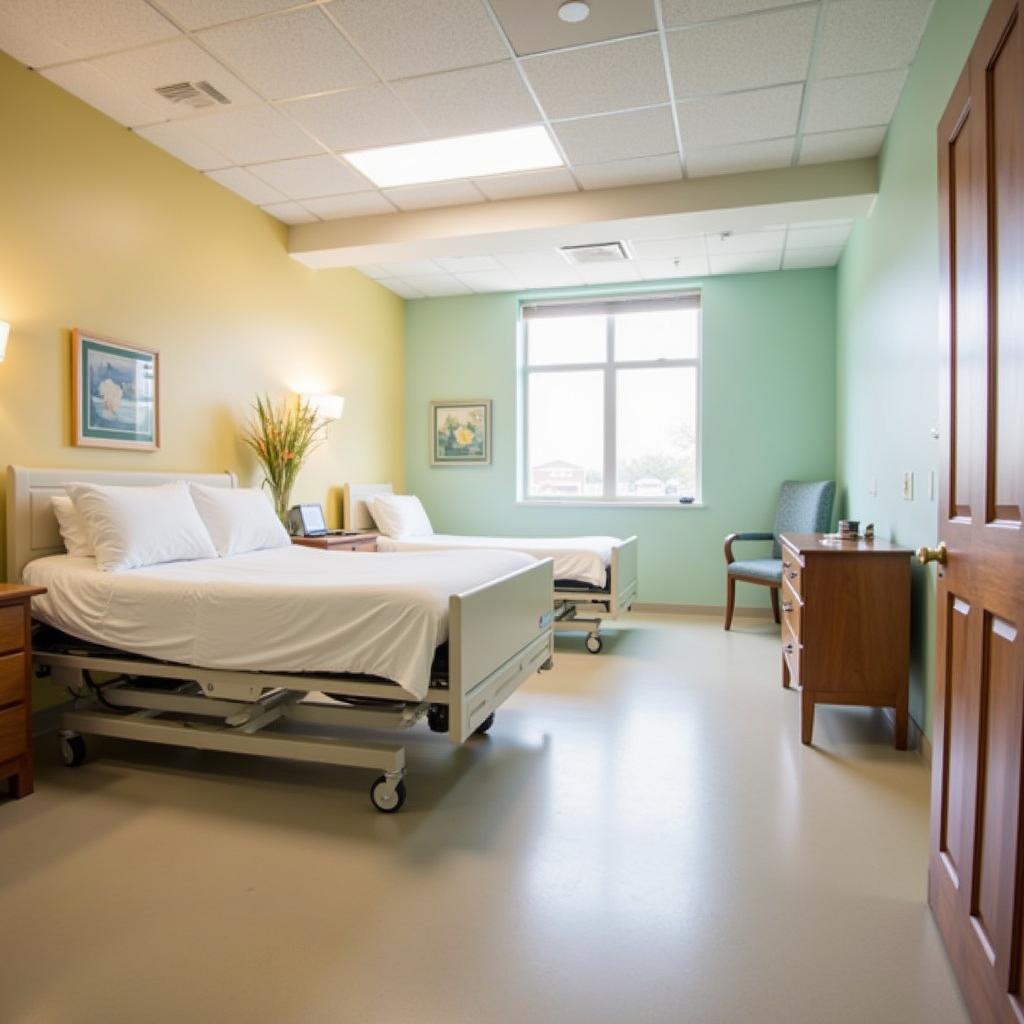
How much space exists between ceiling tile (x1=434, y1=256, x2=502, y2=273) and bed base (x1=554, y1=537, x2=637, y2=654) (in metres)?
2.67

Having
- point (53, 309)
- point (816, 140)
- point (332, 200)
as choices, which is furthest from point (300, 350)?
point (816, 140)

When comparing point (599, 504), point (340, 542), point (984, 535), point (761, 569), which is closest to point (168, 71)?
point (340, 542)

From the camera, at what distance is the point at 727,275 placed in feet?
20.5

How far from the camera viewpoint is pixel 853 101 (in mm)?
3502

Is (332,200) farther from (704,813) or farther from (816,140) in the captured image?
(704,813)

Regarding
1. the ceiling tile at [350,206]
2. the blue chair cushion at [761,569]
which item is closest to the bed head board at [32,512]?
the ceiling tile at [350,206]

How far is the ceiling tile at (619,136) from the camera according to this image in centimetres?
367

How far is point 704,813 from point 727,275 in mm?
5099

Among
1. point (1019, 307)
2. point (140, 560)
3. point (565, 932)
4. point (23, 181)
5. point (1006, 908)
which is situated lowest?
point (565, 932)

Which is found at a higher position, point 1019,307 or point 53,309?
point 53,309

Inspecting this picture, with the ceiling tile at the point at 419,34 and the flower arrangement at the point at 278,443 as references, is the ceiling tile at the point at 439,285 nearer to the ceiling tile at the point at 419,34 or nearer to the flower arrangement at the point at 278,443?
the flower arrangement at the point at 278,443

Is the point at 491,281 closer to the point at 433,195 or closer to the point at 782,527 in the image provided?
the point at 433,195

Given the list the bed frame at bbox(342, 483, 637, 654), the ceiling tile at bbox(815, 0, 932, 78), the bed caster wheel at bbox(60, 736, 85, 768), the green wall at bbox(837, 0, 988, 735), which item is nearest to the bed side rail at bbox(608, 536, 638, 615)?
the bed frame at bbox(342, 483, 637, 654)

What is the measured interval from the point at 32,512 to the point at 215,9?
91.8 inches
